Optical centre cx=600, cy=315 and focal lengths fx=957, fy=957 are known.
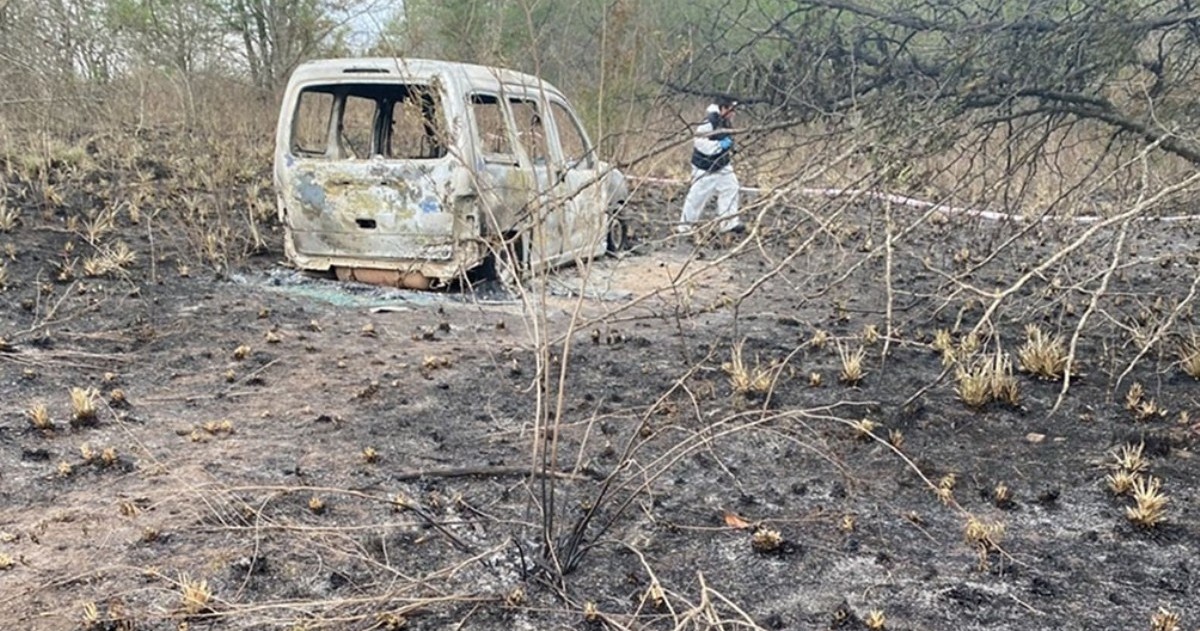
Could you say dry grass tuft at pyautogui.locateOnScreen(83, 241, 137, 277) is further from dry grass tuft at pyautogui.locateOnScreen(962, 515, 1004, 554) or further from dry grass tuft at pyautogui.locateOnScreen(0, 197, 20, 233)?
dry grass tuft at pyautogui.locateOnScreen(962, 515, 1004, 554)

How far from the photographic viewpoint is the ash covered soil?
2977 millimetres

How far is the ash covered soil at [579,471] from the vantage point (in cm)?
298

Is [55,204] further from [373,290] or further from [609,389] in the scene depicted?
[609,389]

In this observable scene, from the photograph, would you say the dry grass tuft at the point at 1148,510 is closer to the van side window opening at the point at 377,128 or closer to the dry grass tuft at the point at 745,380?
the dry grass tuft at the point at 745,380

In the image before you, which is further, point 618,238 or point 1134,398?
point 618,238

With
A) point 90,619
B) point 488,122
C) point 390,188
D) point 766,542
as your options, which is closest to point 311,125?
point 488,122

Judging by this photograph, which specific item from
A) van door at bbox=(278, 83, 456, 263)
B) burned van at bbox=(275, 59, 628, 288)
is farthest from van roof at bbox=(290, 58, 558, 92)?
van door at bbox=(278, 83, 456, 263)

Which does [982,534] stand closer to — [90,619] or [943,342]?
[943,342]

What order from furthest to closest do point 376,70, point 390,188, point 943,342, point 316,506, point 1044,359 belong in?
point 390,188 < point 376,70 < point 943,342 < point 1044,359 < point 316,506

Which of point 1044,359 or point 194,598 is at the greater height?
point 194,598

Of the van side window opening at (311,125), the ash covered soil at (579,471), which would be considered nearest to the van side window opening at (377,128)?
the van side window opening at (311,125)

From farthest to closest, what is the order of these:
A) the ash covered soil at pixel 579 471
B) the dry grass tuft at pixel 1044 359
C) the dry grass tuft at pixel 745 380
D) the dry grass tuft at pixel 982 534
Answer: the dry grass tuft at pixel 1044 359, the dry grass tuft at pixel 745 380, the dry grass tuft at pixel 982 534, the ash covered soil at pixel 579 471

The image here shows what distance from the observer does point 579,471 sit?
396cm

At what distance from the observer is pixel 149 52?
11938 mm
